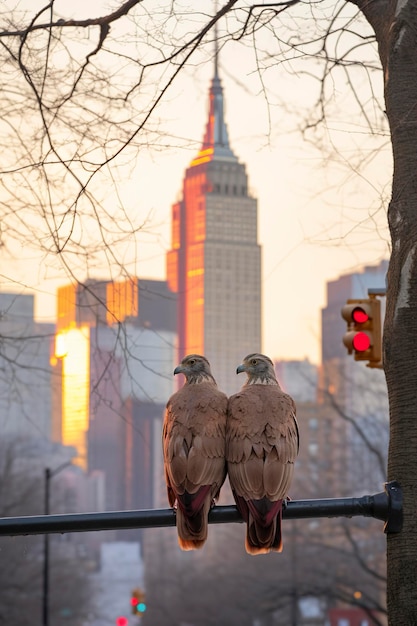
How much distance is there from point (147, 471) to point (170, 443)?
191262 mm

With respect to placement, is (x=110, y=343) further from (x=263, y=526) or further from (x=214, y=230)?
(x=214, y=230)

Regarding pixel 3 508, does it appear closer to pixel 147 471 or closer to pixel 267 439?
pixel 267 439

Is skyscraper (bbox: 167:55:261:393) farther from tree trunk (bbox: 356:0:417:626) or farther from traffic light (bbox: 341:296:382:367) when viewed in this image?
tree trunk (bbox: 356:0:417:626)

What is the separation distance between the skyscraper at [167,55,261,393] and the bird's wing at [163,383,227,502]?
14.8 ft

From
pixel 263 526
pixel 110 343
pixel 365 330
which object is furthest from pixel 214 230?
pixel 263 526

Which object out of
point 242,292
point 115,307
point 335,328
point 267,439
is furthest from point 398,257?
point 242,292

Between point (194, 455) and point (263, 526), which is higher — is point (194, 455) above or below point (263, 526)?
above

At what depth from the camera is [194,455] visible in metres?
6.69

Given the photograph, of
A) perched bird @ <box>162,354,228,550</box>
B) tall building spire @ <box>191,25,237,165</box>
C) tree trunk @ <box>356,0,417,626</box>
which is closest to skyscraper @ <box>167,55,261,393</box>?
tall building spire @ <box>191,25,237,165</box>

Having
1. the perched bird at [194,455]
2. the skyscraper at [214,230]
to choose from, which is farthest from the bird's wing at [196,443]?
the skyscraper at [214,230]

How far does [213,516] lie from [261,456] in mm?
339

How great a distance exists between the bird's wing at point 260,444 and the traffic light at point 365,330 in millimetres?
7058

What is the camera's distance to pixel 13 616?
52.2m

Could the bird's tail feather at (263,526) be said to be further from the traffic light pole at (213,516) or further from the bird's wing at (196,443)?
the bird's wing at (196,443)
